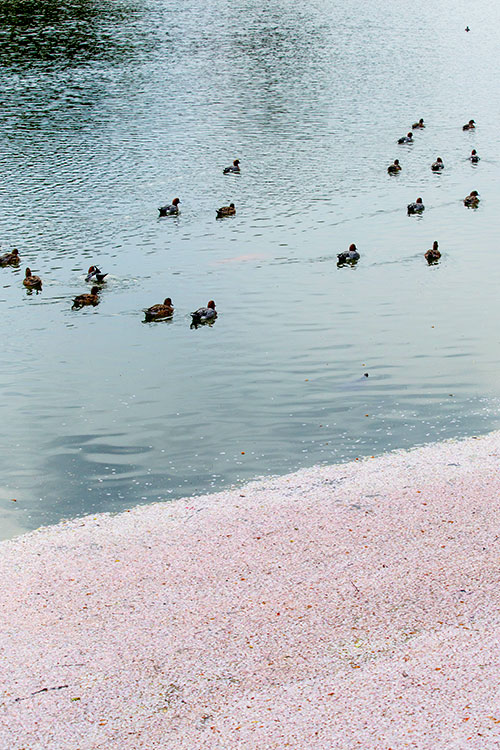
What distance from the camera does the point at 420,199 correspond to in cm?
3909

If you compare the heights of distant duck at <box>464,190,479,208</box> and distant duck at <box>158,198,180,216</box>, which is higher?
distant duck at <box>158,198,180,216</box>

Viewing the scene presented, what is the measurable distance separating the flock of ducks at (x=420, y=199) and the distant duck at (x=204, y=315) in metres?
6.67

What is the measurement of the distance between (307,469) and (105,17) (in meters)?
86.2

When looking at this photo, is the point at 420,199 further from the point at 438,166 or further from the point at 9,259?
the point at 9,259

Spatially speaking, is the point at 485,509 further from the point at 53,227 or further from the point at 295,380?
the point at 53,227

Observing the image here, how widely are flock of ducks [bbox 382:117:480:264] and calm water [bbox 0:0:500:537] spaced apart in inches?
19.1

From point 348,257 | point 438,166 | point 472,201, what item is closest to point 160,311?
point 348,257

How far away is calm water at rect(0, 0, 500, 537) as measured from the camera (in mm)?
19953

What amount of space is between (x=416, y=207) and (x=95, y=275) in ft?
50.9

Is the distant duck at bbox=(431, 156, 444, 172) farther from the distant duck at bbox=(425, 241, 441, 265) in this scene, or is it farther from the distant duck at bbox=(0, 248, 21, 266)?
the distant duck at bbox=(0, 248, 21, 266)

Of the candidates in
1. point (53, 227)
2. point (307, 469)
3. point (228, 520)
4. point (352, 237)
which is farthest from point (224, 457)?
point (53, 227)

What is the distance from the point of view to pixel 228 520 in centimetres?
1625

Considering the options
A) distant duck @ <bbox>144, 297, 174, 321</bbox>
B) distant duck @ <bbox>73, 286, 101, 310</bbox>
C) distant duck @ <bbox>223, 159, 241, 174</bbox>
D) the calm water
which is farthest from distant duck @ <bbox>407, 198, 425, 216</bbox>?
distant duck @ <bbox>73, 286, 101, 310</bbox>

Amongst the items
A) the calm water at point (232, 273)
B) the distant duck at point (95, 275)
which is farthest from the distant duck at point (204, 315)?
the distant duck at point (95, 275)
